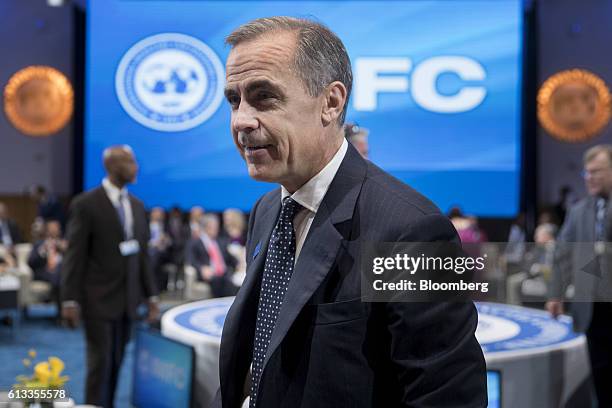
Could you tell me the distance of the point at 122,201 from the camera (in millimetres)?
3924

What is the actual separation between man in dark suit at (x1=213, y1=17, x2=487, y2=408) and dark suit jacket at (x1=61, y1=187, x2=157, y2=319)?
109 inches

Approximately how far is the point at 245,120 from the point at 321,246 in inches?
9.1

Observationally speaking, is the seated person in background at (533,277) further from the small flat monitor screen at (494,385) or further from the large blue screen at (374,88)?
the large blue screen at (374,88)

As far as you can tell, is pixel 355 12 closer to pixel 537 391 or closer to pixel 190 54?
pixel 190 54

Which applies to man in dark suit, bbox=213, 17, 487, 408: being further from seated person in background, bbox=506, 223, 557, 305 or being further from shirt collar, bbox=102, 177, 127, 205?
shirt collar, bbox=102, 177, 127, 205

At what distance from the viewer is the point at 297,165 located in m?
1.09

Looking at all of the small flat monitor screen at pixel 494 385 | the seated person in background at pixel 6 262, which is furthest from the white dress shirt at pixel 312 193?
the seated person in background at pixel 6 262

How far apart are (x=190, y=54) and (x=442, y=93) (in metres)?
3.59

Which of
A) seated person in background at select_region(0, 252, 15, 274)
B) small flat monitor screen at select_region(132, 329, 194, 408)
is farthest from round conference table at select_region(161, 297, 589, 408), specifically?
seated person in background at select_region(0, 252, 15, 274)

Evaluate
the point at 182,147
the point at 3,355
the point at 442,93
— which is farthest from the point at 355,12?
the point at 3,355

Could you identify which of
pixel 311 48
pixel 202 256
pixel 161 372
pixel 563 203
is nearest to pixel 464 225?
pixel 161 372

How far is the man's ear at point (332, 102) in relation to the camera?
110 centimetres

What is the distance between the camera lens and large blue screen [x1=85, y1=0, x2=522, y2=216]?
9336 mm

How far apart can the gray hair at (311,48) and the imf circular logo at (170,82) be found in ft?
27.5
